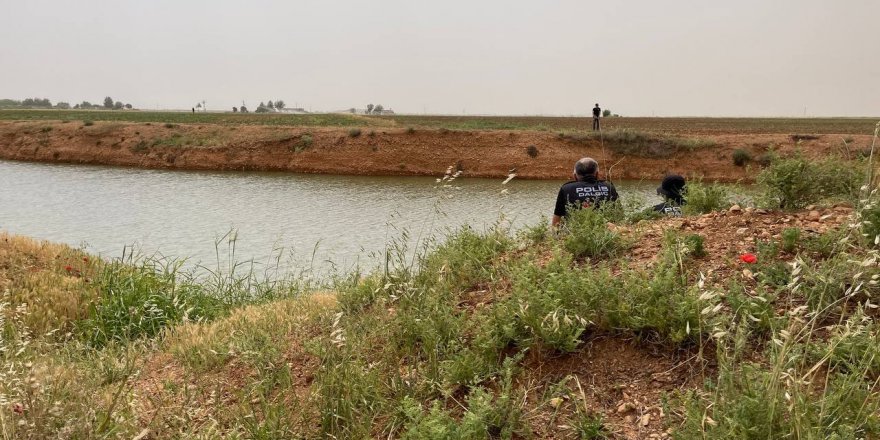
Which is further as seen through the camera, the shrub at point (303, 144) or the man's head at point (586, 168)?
the shrub at point (303, 144)

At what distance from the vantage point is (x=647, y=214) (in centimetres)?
564

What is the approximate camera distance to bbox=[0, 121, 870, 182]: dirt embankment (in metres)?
30.3

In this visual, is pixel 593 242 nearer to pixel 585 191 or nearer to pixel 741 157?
pixel 585 191

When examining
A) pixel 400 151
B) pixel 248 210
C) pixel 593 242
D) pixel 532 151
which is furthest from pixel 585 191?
pixel 400 151

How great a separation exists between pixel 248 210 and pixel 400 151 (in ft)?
54.7

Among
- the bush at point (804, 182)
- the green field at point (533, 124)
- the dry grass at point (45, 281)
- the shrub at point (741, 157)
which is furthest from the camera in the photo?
the green field at point (533, 124)

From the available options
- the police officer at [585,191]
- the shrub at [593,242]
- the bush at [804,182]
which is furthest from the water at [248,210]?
the bush at [804,182]

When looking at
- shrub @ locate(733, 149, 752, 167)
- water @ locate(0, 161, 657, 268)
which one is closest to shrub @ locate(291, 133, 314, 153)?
water @ locate(0, 161, 657, 268)

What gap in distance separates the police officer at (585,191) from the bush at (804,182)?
1.54m

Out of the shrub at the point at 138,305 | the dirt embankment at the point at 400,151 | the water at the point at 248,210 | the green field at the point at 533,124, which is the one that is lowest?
the water at the point at 248,210

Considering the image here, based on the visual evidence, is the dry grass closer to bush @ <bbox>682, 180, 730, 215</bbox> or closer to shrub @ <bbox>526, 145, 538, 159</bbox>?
bush @ <bbox>682, 180, 730, 215</bbox>

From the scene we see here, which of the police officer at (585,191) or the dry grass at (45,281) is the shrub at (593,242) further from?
the dry grass at (45,281)

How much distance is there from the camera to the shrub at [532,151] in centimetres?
3117

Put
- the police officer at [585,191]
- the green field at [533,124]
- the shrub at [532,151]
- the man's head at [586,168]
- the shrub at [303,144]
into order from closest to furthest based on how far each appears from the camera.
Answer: the police officer at [585,191], the man's head at [586,168], the shrub at [532,151], the shrub at [303,144], the green field at [533,124]
